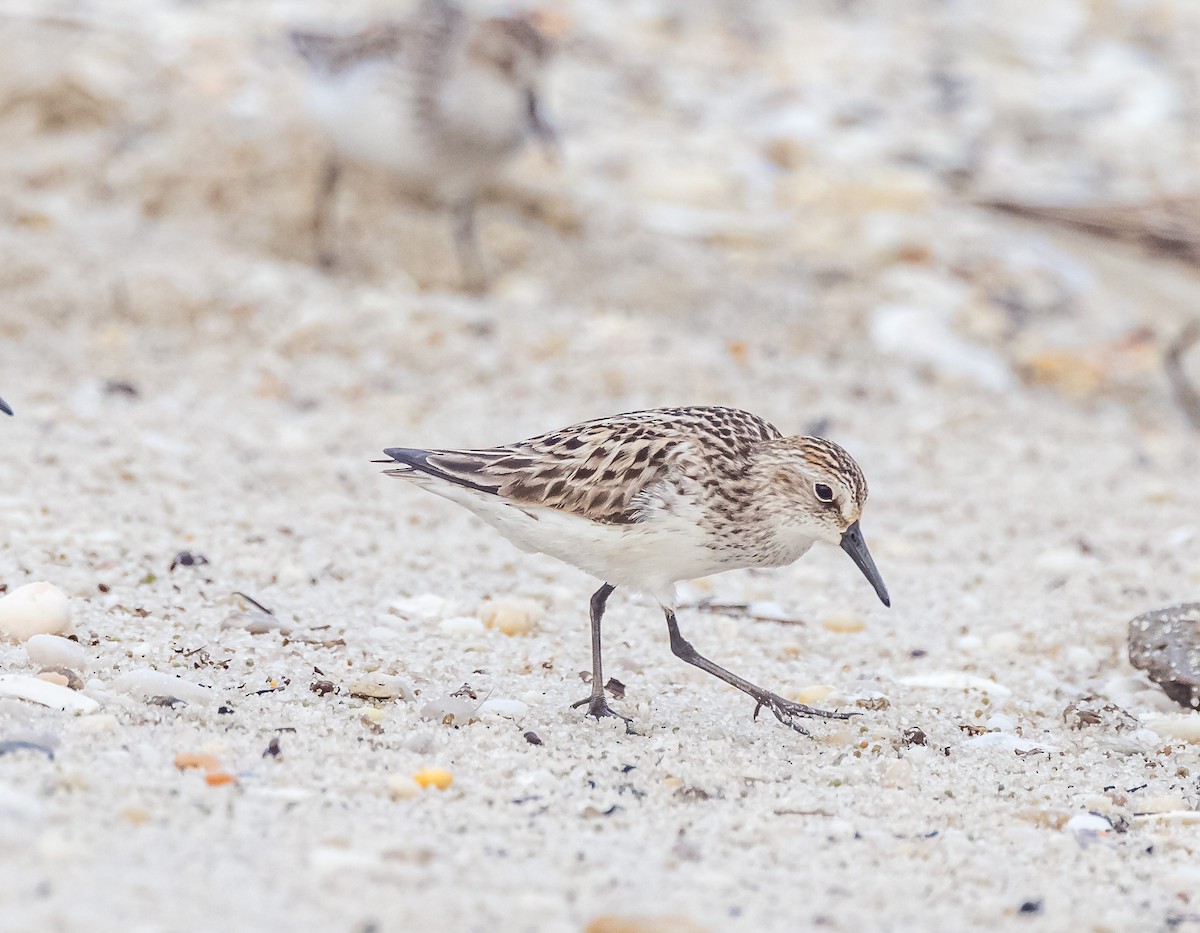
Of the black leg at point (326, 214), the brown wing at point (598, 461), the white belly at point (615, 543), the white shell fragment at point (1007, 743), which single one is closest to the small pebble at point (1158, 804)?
the white shell fragment at point (1007, 743)

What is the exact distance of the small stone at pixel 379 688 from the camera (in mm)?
3904

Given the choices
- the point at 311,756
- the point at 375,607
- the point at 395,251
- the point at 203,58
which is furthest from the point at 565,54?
Answer: the point at 311,756

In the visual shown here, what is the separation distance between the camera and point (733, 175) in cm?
976

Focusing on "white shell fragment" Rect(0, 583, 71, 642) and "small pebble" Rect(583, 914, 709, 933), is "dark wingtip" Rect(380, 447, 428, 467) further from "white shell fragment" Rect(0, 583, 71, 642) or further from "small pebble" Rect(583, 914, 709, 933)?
"small pebble" Rect(583, 914, 709, 933)

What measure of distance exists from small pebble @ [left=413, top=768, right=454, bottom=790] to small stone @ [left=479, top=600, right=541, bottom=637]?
1.45 m

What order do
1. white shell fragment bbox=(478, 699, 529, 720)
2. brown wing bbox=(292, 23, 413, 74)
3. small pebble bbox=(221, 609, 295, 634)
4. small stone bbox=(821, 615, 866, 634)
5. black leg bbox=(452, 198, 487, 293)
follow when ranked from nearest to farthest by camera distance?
white shell fragment bbox=(478, 699, 529, 720)
small pebble bbox=(221, 609, 295, 634)
small stone bbox=(821, 615, 866, 634)
black leg bbox=(452, 198, 487, 293)
brown wing bbox=(292, 23, 413, 74)

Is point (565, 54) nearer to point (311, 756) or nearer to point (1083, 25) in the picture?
point (1083, 25)

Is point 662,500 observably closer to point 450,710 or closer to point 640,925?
point 450,710

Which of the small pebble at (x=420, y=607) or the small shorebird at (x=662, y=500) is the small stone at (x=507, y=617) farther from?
the small shorebird at (x=662, y=500)

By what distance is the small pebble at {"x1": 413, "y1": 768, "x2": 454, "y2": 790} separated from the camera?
10.8 ft

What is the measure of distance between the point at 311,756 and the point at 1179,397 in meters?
6.11

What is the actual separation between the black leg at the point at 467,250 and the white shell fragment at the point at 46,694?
193 inches

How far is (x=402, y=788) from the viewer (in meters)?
3.22

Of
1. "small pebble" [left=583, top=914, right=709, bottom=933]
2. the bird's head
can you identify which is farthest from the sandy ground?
the bird's head
